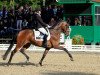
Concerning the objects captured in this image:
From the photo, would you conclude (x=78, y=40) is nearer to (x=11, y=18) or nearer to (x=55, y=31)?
(x=11, y=18)

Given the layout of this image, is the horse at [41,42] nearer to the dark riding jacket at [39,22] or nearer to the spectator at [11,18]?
the dark riding jacket at [39,22]

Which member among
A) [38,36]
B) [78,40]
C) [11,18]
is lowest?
[78,40]

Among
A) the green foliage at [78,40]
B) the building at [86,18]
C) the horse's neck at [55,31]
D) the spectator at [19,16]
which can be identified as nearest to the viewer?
the horse's neck at [55,31]

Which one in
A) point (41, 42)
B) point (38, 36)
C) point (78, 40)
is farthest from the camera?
point (78, 40)

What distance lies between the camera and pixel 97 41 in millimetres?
27953

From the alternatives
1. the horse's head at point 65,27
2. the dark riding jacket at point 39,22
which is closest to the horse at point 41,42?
the horse's head at point 65,27

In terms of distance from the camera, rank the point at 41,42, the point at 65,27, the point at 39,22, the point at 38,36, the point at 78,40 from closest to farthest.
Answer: the point at 39,22 → the point at 38,36 → the point at 41,42 → the point at 65,27 → the point at 78,40

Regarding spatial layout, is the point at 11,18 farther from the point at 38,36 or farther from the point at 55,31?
the point at 38,36

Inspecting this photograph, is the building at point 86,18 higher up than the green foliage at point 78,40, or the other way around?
the building at point 86,18

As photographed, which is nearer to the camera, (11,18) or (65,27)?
(65,27)

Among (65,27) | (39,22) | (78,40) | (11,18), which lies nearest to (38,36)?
(39,22)

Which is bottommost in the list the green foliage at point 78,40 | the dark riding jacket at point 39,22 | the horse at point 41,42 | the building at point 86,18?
the green foliage at point 78,40

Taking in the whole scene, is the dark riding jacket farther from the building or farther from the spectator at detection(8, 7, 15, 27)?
the building

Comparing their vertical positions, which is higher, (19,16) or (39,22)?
(39,22)
